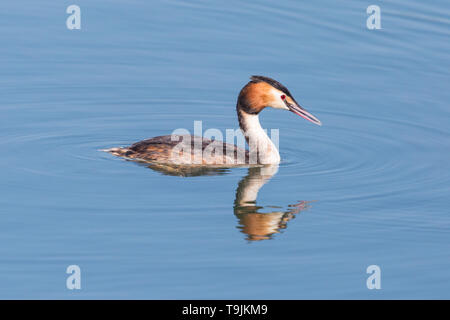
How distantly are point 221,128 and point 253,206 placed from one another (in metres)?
3.05

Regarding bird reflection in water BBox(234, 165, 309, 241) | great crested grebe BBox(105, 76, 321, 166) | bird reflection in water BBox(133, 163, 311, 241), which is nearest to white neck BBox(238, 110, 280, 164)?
great crested grebe BBox(105, 76, 321, 166)

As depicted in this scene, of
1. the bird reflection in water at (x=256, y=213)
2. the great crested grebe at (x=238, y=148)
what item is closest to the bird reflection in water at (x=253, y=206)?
the bird reflection in water at (x=256, y=213)

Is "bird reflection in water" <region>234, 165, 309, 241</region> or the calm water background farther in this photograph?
"bird reflection in water" <region>234, 165, 309, 241</region>

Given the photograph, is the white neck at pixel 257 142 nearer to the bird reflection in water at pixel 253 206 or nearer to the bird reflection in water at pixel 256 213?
the bird reflection in water at pixel 253 206

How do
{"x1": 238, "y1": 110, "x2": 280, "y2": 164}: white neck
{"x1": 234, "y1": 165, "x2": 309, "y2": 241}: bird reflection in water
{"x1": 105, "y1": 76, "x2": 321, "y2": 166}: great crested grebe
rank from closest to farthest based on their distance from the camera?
{"x1": 234, "y1": 165, "x2": 309, "y2": 241}: bird reflection in water → {"x1": 105, "y1": 76, "x2": 321, "y2": 166}: great crested grebe → {"x1": 238, "y1": 110, "x2": 280, "y2": 164}: white neck

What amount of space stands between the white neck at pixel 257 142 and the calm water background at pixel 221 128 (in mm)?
224

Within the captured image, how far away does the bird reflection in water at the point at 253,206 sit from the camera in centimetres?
1112

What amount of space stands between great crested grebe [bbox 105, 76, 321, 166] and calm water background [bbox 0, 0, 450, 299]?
24 cm

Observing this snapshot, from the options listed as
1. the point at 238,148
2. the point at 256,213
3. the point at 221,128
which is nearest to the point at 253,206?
the point at 256,213

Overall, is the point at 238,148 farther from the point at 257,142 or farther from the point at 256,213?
the point at 256,213

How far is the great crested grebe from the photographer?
13.1 metres

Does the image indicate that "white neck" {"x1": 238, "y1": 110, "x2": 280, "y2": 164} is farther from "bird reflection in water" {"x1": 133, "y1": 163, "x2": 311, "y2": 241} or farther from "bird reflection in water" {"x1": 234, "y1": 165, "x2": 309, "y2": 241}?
"bird reflection in water" {"x1": 234, "y1": 165, "x2": 309, "y2": 241}

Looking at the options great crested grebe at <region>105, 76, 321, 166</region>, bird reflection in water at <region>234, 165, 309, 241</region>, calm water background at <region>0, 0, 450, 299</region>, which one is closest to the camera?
calm water background at <region>0, 0, 450, 299</region>

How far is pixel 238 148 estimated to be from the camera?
13.5m
